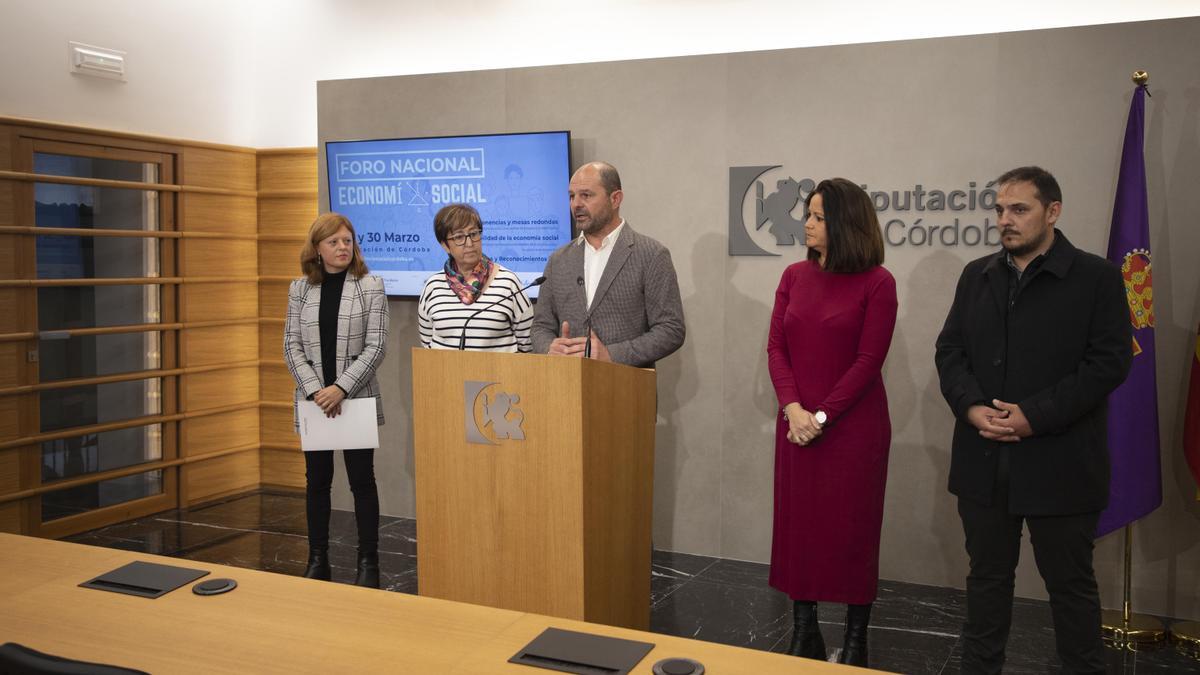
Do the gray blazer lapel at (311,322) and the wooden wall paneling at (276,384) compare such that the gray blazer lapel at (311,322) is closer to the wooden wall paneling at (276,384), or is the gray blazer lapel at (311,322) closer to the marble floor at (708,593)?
the marble floor at (708,593)

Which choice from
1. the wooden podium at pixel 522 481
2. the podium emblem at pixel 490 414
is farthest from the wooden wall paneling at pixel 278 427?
the podium emblem at pixel 490 414

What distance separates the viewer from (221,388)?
6.66 metres

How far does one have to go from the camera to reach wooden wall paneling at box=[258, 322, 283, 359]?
6844mm

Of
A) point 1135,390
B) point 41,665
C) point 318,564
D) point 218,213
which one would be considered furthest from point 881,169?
point 41,665

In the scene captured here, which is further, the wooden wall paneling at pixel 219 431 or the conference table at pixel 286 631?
the wooden wall paneling at pixel 219 431

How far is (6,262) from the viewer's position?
5.34 metres

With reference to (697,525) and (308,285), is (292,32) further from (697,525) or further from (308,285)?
(697,525)

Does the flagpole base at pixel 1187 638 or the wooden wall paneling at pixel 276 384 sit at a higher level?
the wooden wall paneling at pixel 276 384

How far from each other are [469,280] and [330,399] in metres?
0.82

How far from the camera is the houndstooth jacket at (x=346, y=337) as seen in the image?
457 centimetres

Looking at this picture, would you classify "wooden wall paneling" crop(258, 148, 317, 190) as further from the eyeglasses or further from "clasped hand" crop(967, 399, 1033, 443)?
"clasped hand" crop(967, 399, 1033, 443)

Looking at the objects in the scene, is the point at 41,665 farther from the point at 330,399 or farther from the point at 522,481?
the point at 330,399

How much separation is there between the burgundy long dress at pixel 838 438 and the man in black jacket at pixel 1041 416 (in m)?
0.36

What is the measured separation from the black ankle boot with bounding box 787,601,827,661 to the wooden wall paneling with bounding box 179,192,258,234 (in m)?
4.44
